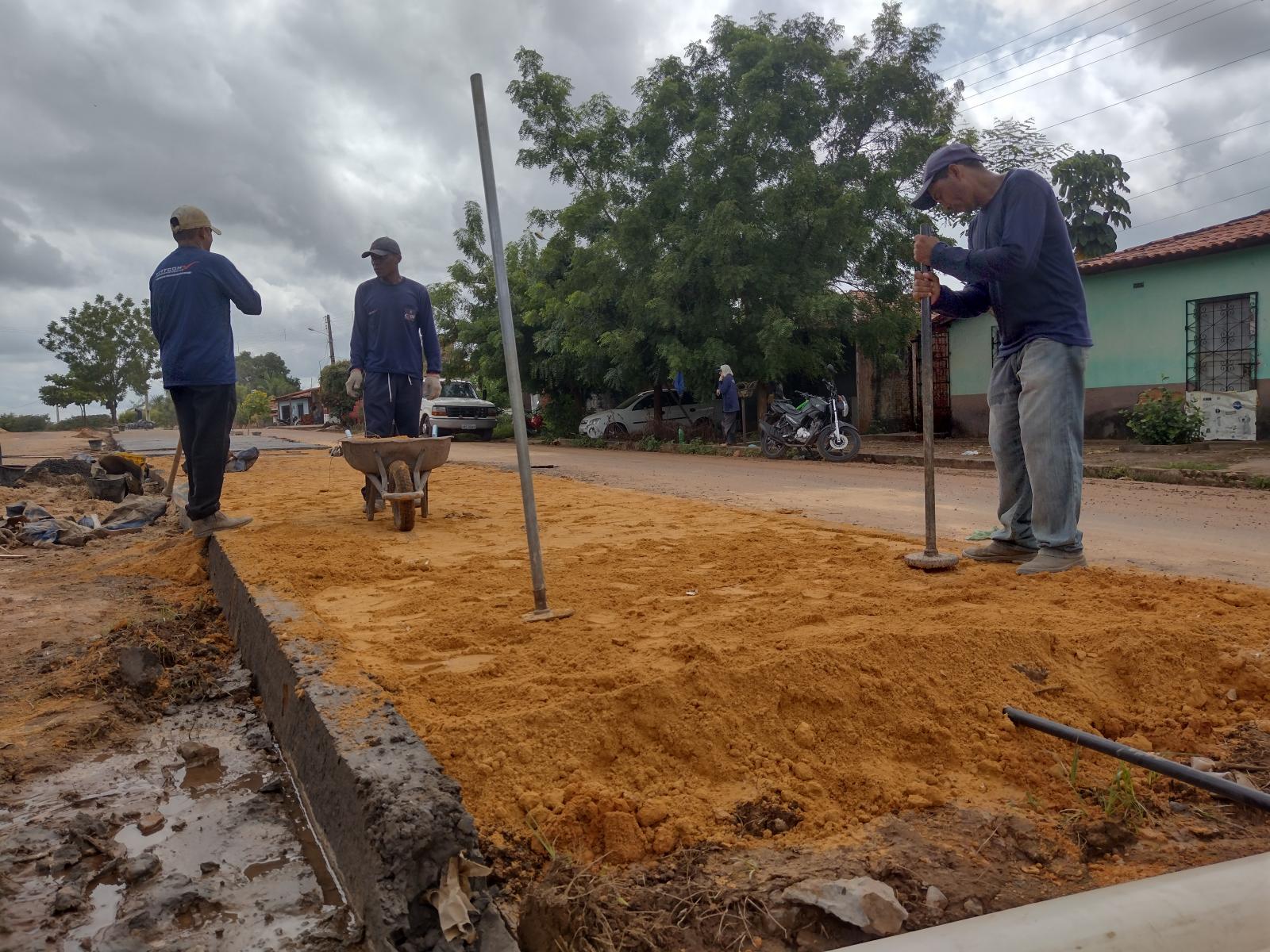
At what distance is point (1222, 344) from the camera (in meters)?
14.6

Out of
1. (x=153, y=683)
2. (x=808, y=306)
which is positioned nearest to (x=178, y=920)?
(x=153, y=683)

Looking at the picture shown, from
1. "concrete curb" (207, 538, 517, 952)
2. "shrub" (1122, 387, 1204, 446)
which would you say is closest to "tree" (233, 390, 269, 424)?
"shrub" (1122, 387, 1204, 446)

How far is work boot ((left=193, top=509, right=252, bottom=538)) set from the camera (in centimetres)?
559

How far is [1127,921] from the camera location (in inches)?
60.1

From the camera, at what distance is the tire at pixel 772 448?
15172 mm

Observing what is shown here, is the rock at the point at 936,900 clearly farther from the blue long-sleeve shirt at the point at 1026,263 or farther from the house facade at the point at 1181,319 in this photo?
the house facade at the point at 1181,319

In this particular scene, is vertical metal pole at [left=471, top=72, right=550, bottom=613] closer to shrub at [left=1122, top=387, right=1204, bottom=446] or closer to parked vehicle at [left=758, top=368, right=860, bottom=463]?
parked vehicle at [left=758, top=368, right=860, bottom=463]

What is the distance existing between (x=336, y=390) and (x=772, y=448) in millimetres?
33965

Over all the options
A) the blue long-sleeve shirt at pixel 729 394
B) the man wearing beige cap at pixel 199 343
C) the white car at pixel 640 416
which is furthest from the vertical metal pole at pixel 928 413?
the white car at pixel 640 416

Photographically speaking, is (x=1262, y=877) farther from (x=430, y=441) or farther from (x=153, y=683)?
(x=430, y=441)

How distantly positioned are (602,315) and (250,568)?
1614 centimetres

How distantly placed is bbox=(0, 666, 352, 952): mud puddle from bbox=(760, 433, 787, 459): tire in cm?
1290

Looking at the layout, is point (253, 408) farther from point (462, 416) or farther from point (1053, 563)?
point (1053, 563)

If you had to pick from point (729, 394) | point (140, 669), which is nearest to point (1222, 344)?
point (729, 394)
